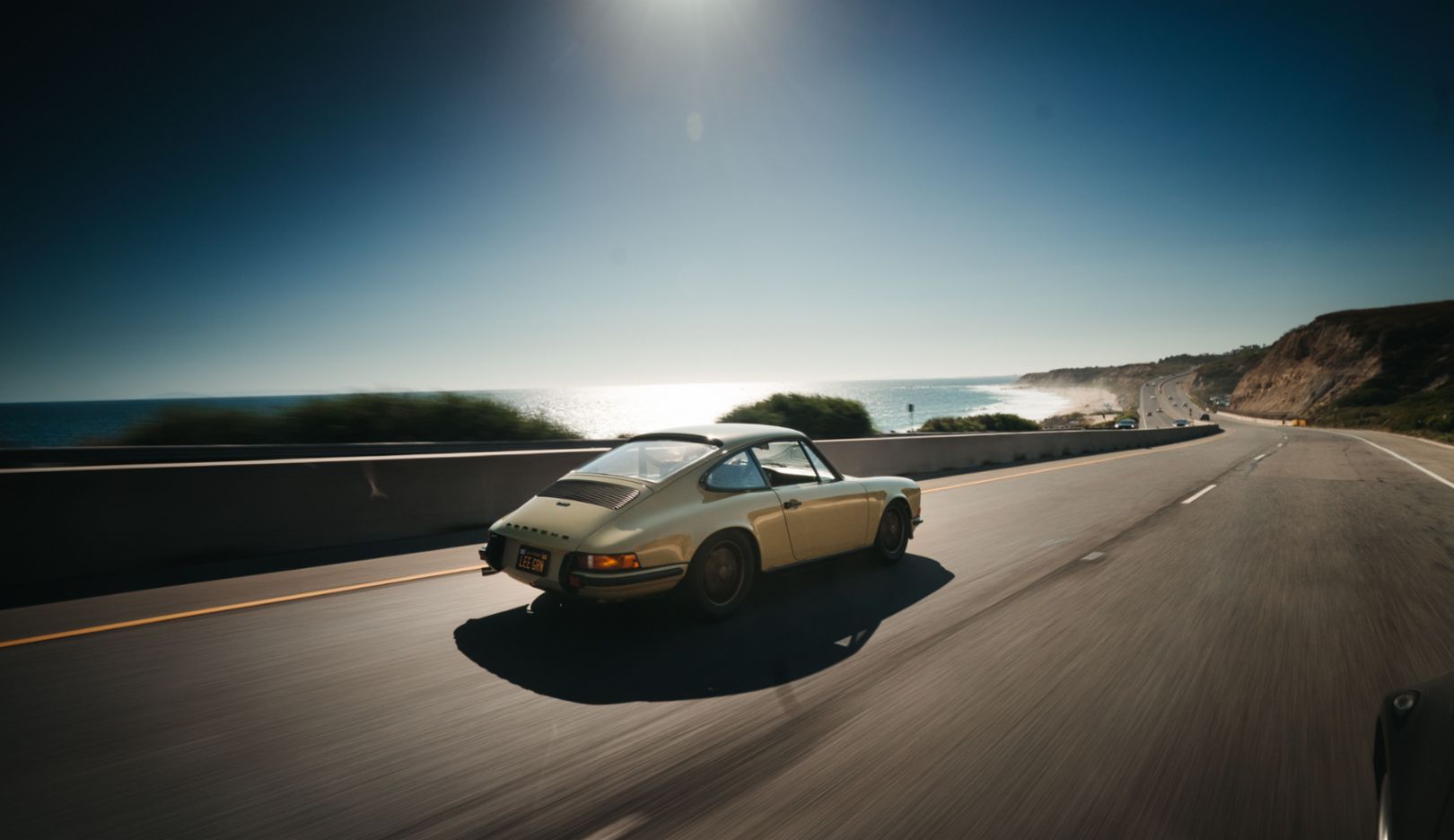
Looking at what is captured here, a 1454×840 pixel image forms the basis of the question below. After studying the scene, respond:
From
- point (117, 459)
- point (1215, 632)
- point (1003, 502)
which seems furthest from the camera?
point (117, 459)

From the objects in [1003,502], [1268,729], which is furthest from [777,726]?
[1003,502]

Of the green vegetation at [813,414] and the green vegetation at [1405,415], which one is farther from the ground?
the green vegetation at [813,414]

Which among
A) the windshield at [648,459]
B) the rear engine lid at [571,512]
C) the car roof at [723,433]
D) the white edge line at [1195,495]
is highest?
the car roof at [723,433]

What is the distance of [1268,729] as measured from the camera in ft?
10.5

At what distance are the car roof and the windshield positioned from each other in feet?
0.29

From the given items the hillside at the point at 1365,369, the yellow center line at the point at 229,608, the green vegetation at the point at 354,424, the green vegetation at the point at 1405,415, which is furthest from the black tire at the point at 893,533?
the hillside at the point at 1365,369

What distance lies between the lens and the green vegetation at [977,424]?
37975mm

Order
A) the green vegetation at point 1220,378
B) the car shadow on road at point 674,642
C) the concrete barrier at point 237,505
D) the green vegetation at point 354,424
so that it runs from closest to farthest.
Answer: the car shadow on road at point 674,642 < the concrete barrier at point 237,505 < the green vegetation at point 354,424 < the green vegetation at point 1220,378

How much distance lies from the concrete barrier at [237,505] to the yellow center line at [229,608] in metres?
1.91

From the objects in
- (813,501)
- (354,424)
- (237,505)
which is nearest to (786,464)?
(813,501)

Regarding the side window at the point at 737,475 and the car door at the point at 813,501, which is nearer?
the side window at the point at 737,475

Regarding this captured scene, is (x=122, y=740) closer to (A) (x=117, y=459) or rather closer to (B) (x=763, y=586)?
(B) (x=763, y=586)

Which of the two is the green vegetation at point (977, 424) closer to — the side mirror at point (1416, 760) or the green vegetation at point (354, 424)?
the green vegetation at point (354, 424)

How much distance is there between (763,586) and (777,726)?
2.59m
